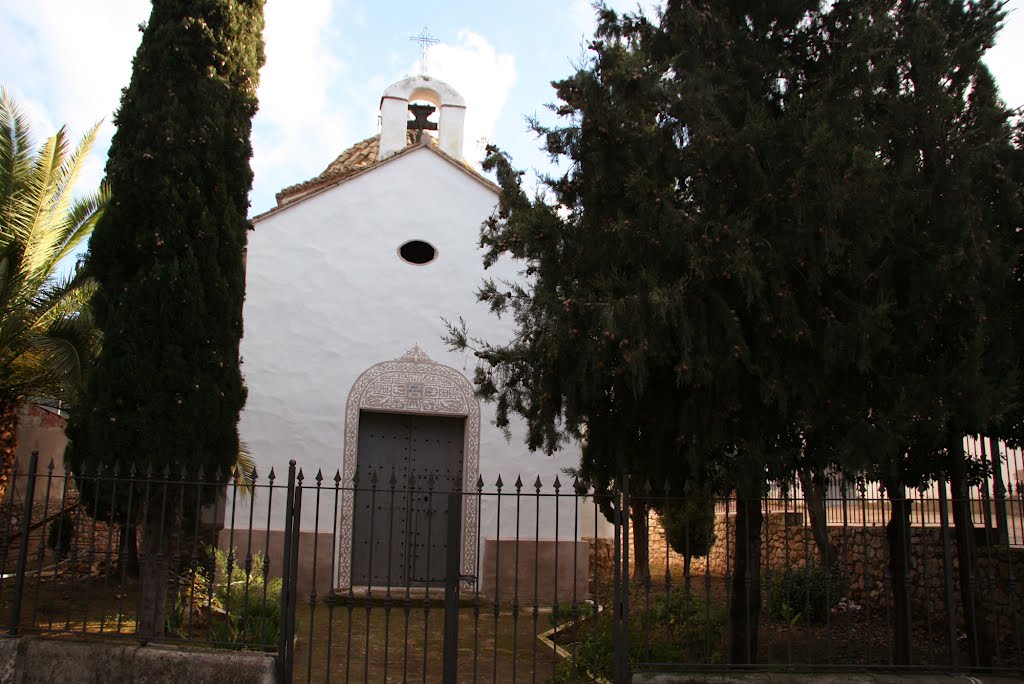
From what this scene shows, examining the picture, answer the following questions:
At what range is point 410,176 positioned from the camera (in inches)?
412

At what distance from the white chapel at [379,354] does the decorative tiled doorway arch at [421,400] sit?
0.05ft

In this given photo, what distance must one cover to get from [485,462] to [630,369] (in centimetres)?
556

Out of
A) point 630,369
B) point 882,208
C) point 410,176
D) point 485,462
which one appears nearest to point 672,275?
point 630,369

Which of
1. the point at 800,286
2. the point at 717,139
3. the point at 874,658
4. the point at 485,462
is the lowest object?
the point at 874,658

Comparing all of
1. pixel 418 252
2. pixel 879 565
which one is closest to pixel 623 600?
pixel 879 565

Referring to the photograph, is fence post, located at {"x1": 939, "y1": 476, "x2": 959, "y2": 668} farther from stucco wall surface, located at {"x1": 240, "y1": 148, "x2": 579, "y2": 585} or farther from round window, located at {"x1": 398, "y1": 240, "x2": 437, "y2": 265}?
round window, located at {"x1": 398, "y1": 240, "x2": 437, "y2": 265}

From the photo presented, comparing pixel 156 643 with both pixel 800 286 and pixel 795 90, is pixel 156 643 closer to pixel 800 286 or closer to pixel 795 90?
pixel 800 286

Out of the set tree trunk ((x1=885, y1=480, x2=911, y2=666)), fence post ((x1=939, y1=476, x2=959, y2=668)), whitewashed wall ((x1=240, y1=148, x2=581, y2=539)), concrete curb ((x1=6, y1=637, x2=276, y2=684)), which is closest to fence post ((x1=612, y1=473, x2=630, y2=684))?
tree trunk ((x1=885, y1=480, x2=911, y2=666))

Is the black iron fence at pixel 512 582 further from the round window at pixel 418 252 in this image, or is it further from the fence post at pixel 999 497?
the round window at pixel 418 252

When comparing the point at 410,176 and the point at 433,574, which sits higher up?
the point at 410,176

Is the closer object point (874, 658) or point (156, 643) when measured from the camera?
point (156, 643)

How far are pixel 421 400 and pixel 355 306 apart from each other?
1346 mm

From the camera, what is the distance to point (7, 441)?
8.66 meters

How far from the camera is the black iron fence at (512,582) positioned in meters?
5.05
